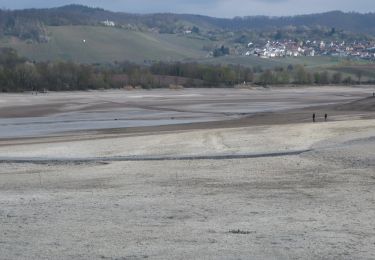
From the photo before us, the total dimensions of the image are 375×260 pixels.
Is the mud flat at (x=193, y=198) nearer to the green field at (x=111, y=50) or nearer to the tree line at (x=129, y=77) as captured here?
the tree line at (x=129, y=77)

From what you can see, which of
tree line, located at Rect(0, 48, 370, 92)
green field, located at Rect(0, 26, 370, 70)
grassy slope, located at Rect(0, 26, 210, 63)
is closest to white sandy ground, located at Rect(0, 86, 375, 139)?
tree line, located at Rect(0, 48, 370, 92)

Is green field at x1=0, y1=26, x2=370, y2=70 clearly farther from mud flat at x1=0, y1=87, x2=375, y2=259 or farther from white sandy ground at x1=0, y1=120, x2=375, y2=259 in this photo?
white sandy ground at x1=0, y1=120, x2=375, y2=259

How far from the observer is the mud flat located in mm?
9258

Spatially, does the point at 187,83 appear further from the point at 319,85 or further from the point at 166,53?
the point at 166,53

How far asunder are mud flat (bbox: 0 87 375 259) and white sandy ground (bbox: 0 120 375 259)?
0.7 inches

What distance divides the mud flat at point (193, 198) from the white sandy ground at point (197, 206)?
2cm

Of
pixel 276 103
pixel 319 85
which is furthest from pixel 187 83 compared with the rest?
pixel 276 103

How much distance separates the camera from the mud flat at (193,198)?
9.26 m

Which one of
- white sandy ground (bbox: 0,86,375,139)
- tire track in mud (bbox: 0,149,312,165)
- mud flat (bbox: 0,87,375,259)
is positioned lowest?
white sandy ground (bbox: 0,86,375,139)

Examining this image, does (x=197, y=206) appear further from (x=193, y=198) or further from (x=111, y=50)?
(x=111, y=50)

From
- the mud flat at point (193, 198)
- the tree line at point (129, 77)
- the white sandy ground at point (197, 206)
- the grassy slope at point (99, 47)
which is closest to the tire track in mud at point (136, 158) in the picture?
the mud flat at point (193, 198)

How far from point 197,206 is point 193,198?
1.06 metres

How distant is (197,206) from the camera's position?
12.6 meters

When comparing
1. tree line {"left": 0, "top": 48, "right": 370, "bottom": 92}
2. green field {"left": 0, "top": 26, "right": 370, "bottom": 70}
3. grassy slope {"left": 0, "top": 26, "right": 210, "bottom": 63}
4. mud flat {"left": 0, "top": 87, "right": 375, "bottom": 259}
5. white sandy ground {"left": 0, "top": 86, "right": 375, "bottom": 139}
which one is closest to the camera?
mud flat {"left": 0, "top": 87, "right": 375, "bottom": 259}
